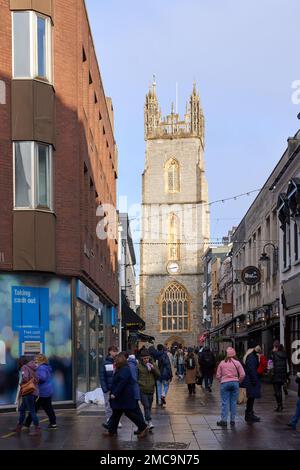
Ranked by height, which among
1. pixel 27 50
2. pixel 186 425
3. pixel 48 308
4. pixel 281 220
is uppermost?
pixel 27 50

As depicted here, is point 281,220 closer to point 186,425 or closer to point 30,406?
point 186,425

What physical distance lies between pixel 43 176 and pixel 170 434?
8.55 m

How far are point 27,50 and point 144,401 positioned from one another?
972 centimetres

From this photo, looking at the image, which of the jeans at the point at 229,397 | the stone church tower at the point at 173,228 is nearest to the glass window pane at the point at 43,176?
the jeans at the point at 229,397

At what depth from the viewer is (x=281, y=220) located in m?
32.1

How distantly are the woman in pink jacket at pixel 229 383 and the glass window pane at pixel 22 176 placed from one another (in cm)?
694

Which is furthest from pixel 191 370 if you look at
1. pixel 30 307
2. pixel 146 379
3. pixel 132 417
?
pixel 132 417

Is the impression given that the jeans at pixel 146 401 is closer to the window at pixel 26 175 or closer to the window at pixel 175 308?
the window at pixel 26 175

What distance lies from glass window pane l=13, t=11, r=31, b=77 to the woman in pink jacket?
9.29m

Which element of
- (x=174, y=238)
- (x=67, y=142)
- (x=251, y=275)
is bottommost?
(x=251, y=275)

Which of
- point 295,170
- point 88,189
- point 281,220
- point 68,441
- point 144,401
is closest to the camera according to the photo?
point 68,441

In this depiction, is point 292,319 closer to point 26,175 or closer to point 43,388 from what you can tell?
point 26,175

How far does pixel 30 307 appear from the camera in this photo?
21188 millimetres
